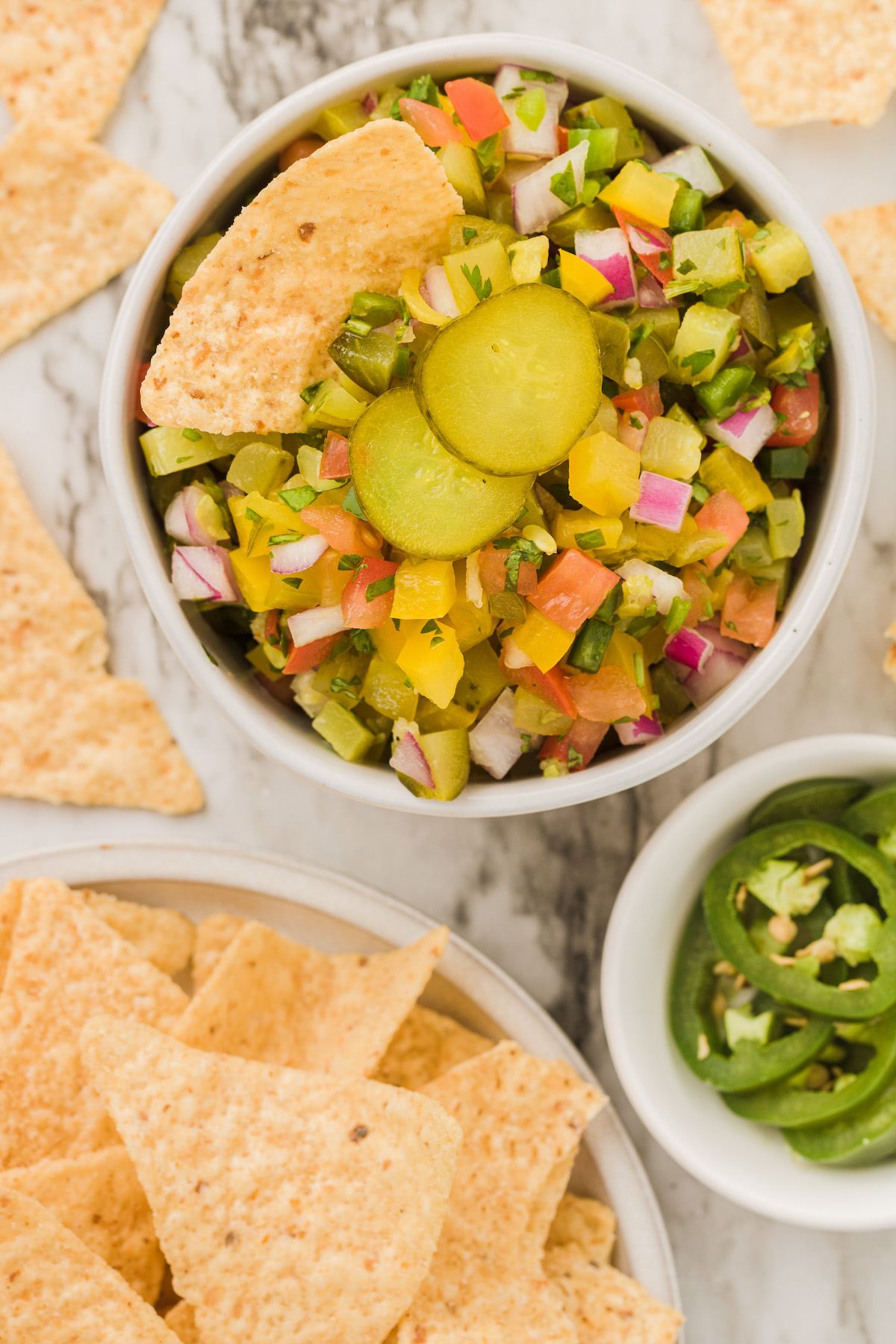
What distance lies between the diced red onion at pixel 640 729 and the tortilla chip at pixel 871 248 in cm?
95

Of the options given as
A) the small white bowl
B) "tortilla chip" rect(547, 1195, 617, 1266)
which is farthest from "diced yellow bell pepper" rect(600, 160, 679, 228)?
"tortilla chip" rect(547, 1195, 617, 1266)

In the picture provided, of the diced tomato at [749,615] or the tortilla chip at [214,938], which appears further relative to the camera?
the tortilla chip at [214,938]

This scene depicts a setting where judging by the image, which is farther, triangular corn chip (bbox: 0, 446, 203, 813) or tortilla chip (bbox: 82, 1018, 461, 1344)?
triangular corn chip (bbox: 0, 446, 203, 813)

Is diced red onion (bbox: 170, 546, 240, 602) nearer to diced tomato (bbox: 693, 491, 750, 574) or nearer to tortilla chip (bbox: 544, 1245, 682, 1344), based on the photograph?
diced tomato (bbox: 693, 491, 750, 574)

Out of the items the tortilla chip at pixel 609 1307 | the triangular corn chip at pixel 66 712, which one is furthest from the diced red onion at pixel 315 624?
the tortilla chip at pixel 609 1307

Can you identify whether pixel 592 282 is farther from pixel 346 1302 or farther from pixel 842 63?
pixel 346 1302

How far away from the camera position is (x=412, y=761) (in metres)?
1.68

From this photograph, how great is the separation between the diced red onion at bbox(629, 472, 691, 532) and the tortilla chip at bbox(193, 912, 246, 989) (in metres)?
1.13

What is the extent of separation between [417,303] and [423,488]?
0.28m

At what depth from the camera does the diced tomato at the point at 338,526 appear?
154 cm

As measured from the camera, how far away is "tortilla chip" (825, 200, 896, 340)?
2.06 metres

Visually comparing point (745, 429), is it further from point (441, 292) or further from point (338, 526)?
point (338, 526)

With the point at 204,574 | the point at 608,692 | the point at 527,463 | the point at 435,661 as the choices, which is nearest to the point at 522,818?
the point at 608,692

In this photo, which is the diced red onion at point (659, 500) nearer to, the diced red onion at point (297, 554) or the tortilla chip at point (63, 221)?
the diced red onion at point (297, 554)
